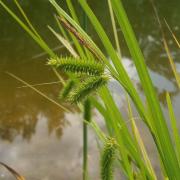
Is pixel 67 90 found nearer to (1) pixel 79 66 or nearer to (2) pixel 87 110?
(2) pixel 87 110

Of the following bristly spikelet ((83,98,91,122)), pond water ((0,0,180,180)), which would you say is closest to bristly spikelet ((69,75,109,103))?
bristly spikelet ((83,98,91,122))

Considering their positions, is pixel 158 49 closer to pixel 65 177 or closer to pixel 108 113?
pixel 65 177

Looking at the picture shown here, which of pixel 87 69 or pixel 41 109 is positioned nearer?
pixel 87 69

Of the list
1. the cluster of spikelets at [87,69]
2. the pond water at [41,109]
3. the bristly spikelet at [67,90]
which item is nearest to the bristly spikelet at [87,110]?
the bristly spikelet at [67,90]

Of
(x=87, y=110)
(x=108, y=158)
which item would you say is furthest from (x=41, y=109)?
(x=108, y=158)

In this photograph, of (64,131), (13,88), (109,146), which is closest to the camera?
(109,146)

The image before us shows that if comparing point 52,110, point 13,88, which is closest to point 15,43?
point 13,88
